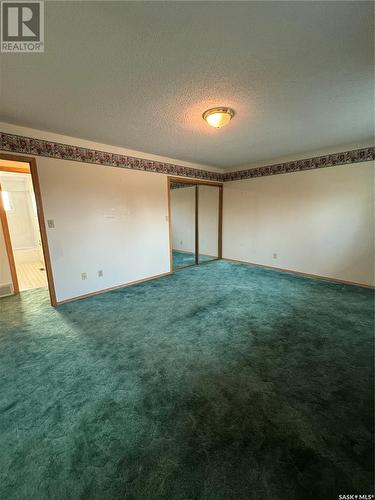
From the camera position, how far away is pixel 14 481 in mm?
1065

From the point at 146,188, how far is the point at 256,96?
2514 mm

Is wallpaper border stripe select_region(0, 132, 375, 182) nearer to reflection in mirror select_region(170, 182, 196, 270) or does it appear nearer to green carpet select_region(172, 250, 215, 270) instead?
reflection in mirror select_region(170, 182, 196, 270)

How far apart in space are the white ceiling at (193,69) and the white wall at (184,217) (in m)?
3.44

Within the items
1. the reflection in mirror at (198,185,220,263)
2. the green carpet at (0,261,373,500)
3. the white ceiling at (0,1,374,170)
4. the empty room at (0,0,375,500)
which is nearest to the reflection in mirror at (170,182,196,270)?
the reflection in mirror at (198,185,220,263)

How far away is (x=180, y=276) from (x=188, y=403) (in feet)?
9.78

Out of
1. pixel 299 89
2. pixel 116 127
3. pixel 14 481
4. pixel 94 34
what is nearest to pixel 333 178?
pixel 299 89

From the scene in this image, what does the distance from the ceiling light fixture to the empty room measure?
0.8 inches

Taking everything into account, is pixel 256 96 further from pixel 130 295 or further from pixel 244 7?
pixel 130 295

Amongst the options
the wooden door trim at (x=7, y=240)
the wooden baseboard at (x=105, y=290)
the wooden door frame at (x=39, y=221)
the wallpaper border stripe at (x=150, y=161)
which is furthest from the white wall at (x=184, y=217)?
the wooden door trim at (x=7, y=240)

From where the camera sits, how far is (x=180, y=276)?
442 centimetres

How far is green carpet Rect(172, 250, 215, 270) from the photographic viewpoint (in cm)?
538

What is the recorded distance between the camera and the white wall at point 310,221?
3.55 meters

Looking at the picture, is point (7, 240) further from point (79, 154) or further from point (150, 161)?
point (150, 161)

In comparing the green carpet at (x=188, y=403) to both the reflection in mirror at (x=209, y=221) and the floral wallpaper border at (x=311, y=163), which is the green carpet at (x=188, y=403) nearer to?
the floral wallpaper border at (x=311, y=163)
